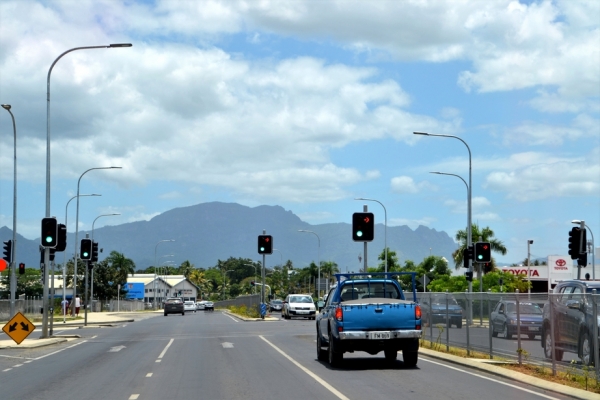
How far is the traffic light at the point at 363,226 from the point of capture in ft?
93.9

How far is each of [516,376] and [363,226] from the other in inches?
483

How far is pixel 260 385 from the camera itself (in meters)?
15.8

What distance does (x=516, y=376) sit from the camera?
17.0 meters

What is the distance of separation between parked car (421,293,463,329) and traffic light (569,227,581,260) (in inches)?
285

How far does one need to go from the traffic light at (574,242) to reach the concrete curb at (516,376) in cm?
1048

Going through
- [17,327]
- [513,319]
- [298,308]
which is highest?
[513,319]

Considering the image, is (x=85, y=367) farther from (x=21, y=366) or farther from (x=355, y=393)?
(x=355, y=393)

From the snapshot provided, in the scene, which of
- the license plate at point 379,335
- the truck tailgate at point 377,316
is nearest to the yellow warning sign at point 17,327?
the truck tailgate at point 377,316

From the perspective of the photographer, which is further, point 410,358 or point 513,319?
point 513,319

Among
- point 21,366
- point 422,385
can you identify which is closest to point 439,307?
point 422,385

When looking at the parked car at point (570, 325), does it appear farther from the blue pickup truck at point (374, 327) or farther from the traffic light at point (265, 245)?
the traffic light at point (265, 245)

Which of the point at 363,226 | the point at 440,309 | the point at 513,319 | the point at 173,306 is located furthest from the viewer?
the point at 173,306

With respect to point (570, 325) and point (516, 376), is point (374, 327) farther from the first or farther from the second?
point (570, 325)

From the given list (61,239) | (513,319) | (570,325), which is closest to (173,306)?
(61,239)
